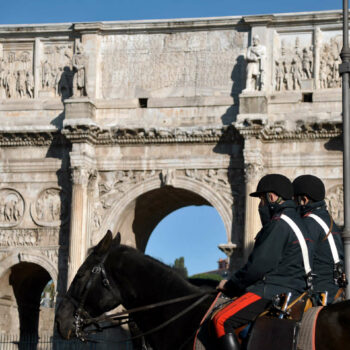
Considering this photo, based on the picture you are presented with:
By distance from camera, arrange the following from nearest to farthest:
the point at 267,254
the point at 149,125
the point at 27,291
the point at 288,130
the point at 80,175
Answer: the point at 267,254 < the point at 288,130 < the point at 80,175 < the point at 149,125 < the point at 27,291

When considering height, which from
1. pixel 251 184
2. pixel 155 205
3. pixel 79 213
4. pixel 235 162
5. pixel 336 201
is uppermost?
pixel 235 162

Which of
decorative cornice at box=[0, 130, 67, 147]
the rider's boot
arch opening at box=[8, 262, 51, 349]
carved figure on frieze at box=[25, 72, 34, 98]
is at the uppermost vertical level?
carved figure on frieze at box=[25, 72, 34, 98]

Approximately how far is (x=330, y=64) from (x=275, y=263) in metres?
16.8

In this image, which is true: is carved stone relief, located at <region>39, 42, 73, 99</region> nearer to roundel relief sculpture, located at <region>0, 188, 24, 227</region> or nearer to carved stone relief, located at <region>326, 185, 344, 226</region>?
roundel relief sculpture, located at <region>0, 188, 24, 227</region>

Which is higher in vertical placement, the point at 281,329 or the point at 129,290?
the point at 129,290

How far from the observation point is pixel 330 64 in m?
22.9

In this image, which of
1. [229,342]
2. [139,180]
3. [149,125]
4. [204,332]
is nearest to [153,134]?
[149,125]

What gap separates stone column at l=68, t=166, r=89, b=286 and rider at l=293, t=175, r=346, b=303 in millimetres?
15488

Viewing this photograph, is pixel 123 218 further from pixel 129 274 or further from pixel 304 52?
pixel 129 274

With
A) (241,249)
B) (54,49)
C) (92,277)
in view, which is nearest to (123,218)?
(241,249)

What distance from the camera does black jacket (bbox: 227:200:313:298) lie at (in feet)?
22.4

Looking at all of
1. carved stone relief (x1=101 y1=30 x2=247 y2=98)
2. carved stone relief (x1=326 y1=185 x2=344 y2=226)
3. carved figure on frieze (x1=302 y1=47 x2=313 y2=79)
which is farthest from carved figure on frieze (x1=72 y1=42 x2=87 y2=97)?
carved stone relief (x1=326 y1=185 x2=344 y2=226)

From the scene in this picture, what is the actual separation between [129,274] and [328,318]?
1841 mm

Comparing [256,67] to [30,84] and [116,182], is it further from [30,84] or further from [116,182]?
[30,84]
